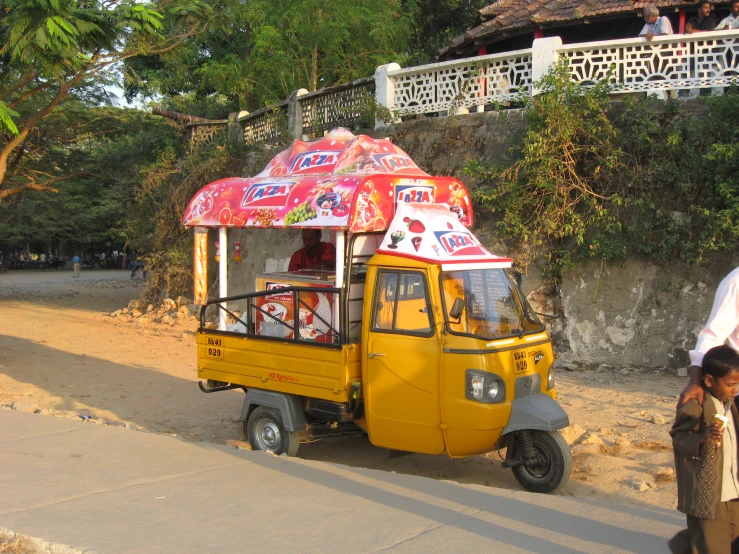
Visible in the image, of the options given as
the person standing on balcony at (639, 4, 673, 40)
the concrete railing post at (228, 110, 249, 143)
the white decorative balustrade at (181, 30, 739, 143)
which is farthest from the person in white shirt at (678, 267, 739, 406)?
the concrete railing post at (228, 110, 249, 143)

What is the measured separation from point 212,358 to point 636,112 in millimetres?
6898

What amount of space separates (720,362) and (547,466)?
108 inches

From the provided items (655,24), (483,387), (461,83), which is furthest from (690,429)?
(655,24)

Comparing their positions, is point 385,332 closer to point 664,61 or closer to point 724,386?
point 724,386

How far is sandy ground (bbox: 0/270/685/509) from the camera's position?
6711 mm

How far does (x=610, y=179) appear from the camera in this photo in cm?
1075

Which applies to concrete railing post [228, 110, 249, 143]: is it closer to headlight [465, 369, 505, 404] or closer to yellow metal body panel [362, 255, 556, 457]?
Answer: yellow metal body panel [362, 255, 556, 457]

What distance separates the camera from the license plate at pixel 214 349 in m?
7.69

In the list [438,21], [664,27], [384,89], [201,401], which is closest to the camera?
[201,401]

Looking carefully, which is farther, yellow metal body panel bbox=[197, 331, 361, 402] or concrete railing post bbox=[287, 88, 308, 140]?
concrete railing post bbox=[287, 88, 308, 140]

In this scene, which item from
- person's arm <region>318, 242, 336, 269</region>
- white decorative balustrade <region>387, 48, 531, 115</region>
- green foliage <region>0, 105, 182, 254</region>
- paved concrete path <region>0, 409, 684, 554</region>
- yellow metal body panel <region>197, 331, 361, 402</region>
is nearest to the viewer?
paved concrete path <region>0, 409, 684, 554</region>

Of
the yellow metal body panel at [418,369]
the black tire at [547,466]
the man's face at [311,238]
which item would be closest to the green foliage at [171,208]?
the man's face at [311,238]

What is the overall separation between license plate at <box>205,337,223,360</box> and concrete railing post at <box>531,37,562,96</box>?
6.44m

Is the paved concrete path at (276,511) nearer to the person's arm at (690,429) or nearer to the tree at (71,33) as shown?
the person's arm at (690,429)
